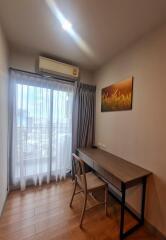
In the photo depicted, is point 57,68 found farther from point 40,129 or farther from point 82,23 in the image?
point 40,129

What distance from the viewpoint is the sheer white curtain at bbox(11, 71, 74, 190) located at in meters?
2.30

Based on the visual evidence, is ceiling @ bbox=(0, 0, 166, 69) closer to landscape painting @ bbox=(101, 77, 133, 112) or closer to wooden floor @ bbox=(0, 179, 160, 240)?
landscape painting @ bbox=(101, 77, 133, 112)

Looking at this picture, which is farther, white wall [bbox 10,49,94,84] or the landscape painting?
white wall [bbox 10,49,94,84]

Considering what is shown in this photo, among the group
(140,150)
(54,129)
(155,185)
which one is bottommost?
(155,185)

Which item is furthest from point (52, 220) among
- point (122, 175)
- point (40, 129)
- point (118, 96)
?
point (118, 96)

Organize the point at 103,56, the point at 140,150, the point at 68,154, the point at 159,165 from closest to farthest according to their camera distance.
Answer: the point at 159,165 < the point at 140,150 < the point at 103,56 < the point at 68,154

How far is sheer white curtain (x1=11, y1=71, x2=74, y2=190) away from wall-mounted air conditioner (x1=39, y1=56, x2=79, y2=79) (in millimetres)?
187

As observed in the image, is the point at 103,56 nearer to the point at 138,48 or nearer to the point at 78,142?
the point at 138,48

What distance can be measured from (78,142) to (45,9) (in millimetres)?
2276

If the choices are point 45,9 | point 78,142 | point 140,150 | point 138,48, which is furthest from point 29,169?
point 138,48

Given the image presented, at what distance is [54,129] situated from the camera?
105 inches

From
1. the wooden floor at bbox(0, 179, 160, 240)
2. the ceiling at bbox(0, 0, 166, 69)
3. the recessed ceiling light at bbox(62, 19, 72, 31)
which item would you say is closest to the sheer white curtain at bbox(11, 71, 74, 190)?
the wooden floor at bbox(0, 179, 160, 240)

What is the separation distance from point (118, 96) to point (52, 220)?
2.12 meters

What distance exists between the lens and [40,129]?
2492 mm
